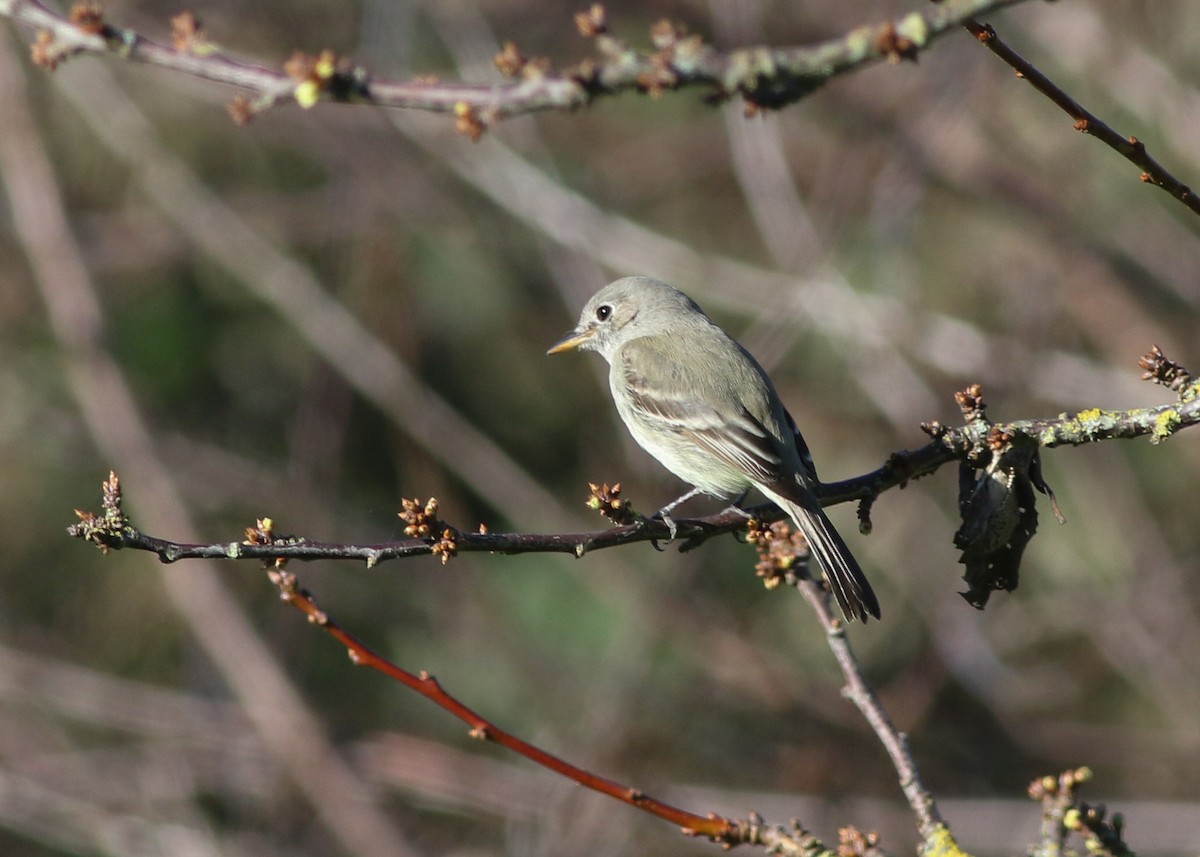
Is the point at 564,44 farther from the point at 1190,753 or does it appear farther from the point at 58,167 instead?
the point at 1190,753

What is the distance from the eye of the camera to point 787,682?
23.0 ft

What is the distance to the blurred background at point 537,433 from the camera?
6934 millimetres

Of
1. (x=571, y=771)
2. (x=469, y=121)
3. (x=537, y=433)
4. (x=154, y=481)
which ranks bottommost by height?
(x=571, y=771)

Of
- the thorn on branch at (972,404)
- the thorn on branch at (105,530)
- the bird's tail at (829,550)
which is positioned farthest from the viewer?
the bird's tail at (829,550)

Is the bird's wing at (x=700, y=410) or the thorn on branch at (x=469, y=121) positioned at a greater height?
the bird's wing at (x=700, y=410)

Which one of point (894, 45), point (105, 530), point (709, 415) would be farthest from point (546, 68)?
point (709, 415)

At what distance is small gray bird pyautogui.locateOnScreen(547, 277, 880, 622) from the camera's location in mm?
3893

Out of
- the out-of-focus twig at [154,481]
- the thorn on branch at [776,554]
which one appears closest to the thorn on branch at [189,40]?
the thorn on branch at [776,554]

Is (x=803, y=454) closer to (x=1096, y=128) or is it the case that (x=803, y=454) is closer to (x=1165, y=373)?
(x=1165, y=373)

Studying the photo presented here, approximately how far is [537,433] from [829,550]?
531cm

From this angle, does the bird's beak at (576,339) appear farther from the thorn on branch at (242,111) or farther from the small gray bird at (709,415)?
the thorn on branch at (242,111)

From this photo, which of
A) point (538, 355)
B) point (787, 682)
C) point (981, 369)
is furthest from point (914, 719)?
point (538, 355)

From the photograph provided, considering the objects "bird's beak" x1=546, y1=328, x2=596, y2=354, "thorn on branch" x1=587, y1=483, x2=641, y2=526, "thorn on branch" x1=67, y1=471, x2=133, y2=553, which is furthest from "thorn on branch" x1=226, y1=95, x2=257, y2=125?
"bird's beak" x1=546, y1=328, x2=596, y2=354

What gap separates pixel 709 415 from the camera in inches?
173
